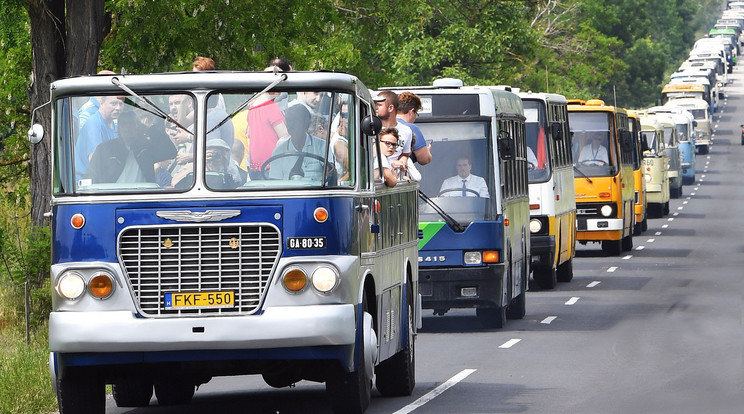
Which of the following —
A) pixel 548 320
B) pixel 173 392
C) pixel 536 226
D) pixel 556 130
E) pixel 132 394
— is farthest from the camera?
pixel 556 130

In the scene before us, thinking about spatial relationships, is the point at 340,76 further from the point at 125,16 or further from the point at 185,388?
the point at 125,16

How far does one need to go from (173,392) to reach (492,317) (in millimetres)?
7499

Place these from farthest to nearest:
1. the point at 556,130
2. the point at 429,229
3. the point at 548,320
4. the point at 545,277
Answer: the point at 545,277
the point at 556,130
the point at 548,320
the point at 429,229

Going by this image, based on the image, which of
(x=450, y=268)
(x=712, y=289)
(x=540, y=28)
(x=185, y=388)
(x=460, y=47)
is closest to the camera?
(x=185, y=388)

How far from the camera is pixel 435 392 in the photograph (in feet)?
44.4

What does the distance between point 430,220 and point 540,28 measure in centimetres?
4251

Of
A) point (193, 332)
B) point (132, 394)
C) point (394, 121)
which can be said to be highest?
point (394, 121)

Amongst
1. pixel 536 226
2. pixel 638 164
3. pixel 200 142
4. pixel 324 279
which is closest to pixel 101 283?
pixel 200 142

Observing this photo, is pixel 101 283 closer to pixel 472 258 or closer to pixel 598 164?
pixel 472 258

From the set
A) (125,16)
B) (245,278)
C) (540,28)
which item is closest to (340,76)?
(245,278)

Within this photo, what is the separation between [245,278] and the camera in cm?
1077

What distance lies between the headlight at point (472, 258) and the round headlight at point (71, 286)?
28.6ft

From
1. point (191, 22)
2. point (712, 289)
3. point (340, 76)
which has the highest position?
point (191, 22)

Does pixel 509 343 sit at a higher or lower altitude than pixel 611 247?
lower
